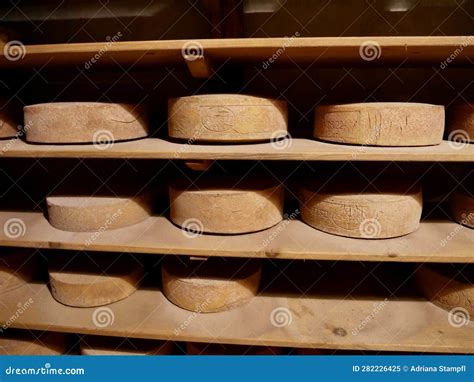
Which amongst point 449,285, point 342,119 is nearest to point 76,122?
point 342,119

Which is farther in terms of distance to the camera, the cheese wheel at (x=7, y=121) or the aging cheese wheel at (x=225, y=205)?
the cheese wheel at (x=7, y=121)

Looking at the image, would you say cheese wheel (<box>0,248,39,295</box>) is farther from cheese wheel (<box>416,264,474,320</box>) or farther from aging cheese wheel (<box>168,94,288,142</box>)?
cheese wheel (<box>416,264,474,320</box>)

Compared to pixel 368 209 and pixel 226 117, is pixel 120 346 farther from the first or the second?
pixel 368 209

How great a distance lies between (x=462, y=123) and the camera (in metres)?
1.26

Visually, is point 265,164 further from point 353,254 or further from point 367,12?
point 367,12

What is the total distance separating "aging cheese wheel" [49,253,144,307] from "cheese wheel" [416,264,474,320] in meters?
1.35

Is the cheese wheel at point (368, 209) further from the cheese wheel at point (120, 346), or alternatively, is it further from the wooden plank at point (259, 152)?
the cheese wheel at point (120, 346)

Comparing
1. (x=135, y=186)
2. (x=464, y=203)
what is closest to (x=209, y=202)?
(x=135, y=186)

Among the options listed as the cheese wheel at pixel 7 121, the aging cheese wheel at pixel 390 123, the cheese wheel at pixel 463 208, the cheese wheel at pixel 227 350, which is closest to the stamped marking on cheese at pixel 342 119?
the aging cheese wheel at pixel 390 123

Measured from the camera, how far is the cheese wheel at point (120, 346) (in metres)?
1.46

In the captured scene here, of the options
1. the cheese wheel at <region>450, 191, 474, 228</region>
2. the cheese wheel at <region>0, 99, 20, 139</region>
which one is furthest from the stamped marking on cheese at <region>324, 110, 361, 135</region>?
the cheese wheel at <region>0, 99, 20, 139</region>

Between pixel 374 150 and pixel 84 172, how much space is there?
1.52 metres

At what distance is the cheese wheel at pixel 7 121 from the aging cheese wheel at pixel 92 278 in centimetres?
62


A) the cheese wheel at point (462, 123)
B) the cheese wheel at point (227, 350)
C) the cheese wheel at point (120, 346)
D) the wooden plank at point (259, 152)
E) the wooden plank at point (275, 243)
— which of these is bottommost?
the cheese wheel at point (227, 350)
